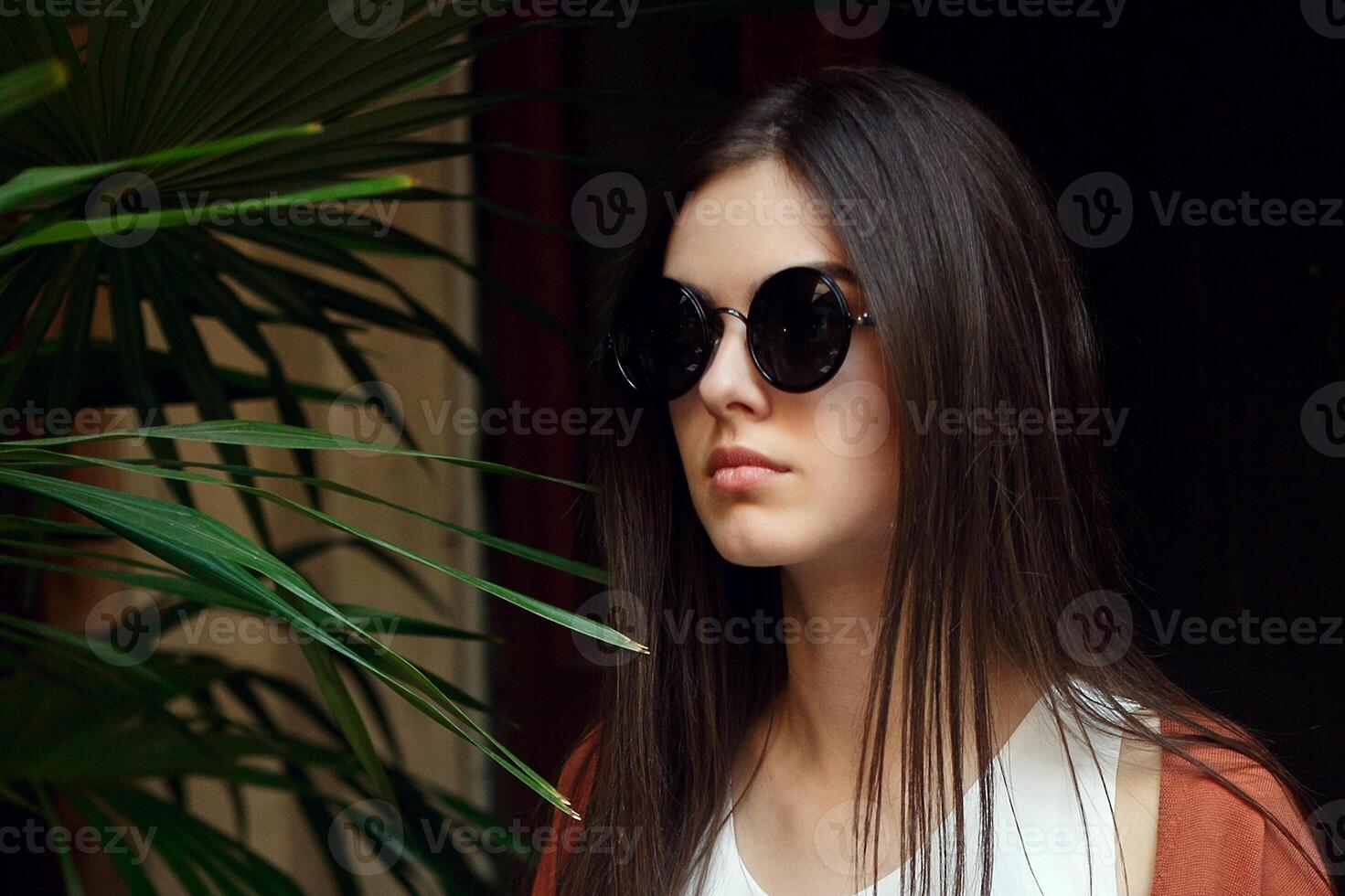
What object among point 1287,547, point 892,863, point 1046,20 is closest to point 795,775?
point 892,863

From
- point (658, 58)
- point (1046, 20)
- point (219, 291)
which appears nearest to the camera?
point (219, 291)

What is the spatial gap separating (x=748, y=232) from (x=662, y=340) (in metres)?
0.11

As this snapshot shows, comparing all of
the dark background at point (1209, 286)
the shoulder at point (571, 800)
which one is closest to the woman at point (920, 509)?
the shoulder at point (571, 800)

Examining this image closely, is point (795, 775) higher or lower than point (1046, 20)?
lower

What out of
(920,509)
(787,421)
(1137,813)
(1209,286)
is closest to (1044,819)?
(1137,813)

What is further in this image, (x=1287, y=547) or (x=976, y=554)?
(x=1287, y=547)

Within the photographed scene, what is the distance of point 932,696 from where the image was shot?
0.99m

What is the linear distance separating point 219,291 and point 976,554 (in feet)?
2.46

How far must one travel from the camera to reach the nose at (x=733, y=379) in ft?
3.21

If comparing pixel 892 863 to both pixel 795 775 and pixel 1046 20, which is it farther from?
pixel 1046 20

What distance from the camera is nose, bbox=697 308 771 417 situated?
98cm

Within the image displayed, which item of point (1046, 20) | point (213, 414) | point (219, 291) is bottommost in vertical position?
point (213, 414)

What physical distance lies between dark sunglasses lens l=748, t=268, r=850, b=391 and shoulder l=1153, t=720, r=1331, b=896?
0.38 meters

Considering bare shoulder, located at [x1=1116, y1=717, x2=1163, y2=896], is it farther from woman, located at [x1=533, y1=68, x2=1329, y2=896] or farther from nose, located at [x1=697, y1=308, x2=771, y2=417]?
nose, located at [x1=697, y1=308, x2=771, y2=417]
